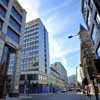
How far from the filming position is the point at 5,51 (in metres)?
38.1

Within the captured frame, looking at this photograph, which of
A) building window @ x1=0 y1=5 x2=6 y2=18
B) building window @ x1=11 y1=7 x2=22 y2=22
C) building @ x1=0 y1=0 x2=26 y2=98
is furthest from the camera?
building window @ x1=11 y1=7 x2=22 y2=22

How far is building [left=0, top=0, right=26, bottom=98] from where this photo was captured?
35.9 meters

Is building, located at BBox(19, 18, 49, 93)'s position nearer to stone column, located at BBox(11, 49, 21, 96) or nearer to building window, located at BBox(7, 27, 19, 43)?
stone column, located at BBox(11, 49, 21, 96)

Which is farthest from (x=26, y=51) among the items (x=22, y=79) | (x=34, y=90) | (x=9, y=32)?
(x=9, y=32)

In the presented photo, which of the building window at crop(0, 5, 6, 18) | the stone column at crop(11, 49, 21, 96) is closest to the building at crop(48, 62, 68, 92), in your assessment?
the stone column at crop(11, 49, 21, 96)

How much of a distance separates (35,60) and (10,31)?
1465 inches

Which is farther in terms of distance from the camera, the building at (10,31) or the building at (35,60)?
the building at (35,60)

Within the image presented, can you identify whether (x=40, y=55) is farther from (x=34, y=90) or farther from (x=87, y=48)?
(x=87, y=48)

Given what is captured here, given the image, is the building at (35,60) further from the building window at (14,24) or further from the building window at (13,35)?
the building window at (14,24)

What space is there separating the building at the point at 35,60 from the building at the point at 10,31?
2645 centimetres

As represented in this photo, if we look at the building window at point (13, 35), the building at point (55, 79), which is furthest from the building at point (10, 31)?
the building at point (55, 79)

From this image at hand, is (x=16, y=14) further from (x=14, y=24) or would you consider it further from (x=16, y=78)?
(x=16, y=78)

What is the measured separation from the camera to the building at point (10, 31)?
118ft

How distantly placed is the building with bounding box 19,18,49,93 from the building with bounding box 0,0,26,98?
26449 mm
